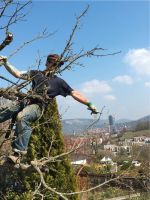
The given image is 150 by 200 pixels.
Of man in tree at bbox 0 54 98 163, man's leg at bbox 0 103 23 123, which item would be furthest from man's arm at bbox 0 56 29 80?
man's leg at bbox 0 103 23 123

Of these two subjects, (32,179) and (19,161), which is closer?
(19,161)

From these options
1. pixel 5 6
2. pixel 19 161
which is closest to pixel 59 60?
pixel 5 6

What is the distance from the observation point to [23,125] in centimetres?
450

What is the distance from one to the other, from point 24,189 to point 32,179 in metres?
0.61

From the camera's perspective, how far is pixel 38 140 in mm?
11672

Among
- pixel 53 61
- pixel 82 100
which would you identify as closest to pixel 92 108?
pixel 82 100

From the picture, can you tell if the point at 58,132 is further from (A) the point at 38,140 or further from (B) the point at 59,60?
(B) the point at 59,60

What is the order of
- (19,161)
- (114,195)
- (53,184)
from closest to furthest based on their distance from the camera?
(19,161), (53,184), (114,195)

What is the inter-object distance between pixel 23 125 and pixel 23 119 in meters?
0.07

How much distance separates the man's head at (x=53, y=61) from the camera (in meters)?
4.45

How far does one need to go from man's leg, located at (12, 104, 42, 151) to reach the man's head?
0.49m

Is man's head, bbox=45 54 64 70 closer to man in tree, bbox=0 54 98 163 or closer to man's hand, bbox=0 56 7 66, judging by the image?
man in tree, bbox=0 54 98 163

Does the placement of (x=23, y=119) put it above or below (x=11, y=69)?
below

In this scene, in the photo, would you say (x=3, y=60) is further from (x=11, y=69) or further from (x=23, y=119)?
(x=23, y=119)
